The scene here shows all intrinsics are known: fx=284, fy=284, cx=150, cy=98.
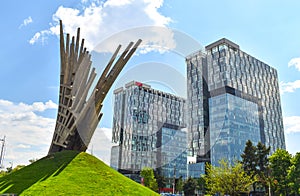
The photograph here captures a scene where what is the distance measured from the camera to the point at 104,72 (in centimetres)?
1505

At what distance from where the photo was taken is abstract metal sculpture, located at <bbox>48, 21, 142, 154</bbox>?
14352mm

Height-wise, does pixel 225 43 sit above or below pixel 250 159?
Answer: above

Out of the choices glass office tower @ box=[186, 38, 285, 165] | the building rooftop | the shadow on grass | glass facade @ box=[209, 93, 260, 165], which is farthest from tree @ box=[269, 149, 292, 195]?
the building rooftop

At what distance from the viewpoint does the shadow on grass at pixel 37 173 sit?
443 inches

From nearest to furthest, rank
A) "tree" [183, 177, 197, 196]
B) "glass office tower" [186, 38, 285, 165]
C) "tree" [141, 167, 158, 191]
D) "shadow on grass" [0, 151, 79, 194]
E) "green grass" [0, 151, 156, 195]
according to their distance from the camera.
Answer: "green grass" [0, 151, 156, 195], "shadow on grass" [0, 151, 79, 194], "tree" [183, 177, 197, 196], "tree" [141, 167, 158, 191], "glass office tower" [186, 38, 285, 165]

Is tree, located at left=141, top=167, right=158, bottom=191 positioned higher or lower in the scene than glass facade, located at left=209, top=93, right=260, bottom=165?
lower

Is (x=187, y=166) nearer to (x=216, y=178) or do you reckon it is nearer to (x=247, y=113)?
(x=247, y=113)

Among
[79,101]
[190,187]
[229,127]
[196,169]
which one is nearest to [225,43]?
[229,127]

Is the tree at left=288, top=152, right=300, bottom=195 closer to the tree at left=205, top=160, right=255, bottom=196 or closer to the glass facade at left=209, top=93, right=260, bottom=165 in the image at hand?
the tree at left=205, top=160, right=255, bottom=196

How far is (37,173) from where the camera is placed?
1230 centimetres

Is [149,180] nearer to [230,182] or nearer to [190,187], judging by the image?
[190,187]

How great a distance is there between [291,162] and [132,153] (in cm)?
3589

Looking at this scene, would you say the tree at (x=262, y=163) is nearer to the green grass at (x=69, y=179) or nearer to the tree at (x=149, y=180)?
the tree at (x=149, y=180)

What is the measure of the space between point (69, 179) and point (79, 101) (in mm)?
4328
